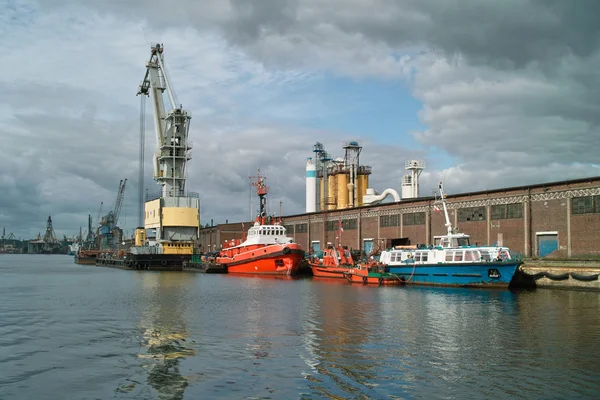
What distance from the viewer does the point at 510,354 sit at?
18.3 meters

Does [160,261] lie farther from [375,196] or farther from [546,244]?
[546,244]

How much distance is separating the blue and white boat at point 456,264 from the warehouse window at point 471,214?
7.11 m

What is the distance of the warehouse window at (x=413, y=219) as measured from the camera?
2340 inches

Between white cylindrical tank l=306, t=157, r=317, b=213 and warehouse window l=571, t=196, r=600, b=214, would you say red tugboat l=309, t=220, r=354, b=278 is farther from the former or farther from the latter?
white cylindrical tank l=306, t=157, r=317, b=213

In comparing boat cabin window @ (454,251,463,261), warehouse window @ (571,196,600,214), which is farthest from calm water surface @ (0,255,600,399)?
warehouse window @ (571,196,600,214)

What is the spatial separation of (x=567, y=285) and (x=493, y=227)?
1205 cm

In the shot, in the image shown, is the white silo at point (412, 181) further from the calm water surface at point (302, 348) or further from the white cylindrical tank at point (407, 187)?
the calm water surface at point (302, 348)

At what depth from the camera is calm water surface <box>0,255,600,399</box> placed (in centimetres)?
1467

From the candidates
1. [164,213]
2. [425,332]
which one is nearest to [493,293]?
[425,332]

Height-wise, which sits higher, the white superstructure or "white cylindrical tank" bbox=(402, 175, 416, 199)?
"white cylindrical tank" bbox=(402, 175, 416, 199)

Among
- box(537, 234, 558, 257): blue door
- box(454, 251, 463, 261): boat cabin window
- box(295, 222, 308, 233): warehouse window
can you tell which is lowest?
box(454, 251, 463, 261): boat cabin window

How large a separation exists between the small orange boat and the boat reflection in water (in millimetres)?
18968

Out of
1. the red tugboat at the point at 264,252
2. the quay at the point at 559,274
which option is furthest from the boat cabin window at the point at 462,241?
the red tugboat at the point at 264,252

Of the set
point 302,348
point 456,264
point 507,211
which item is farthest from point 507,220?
point 302,348
